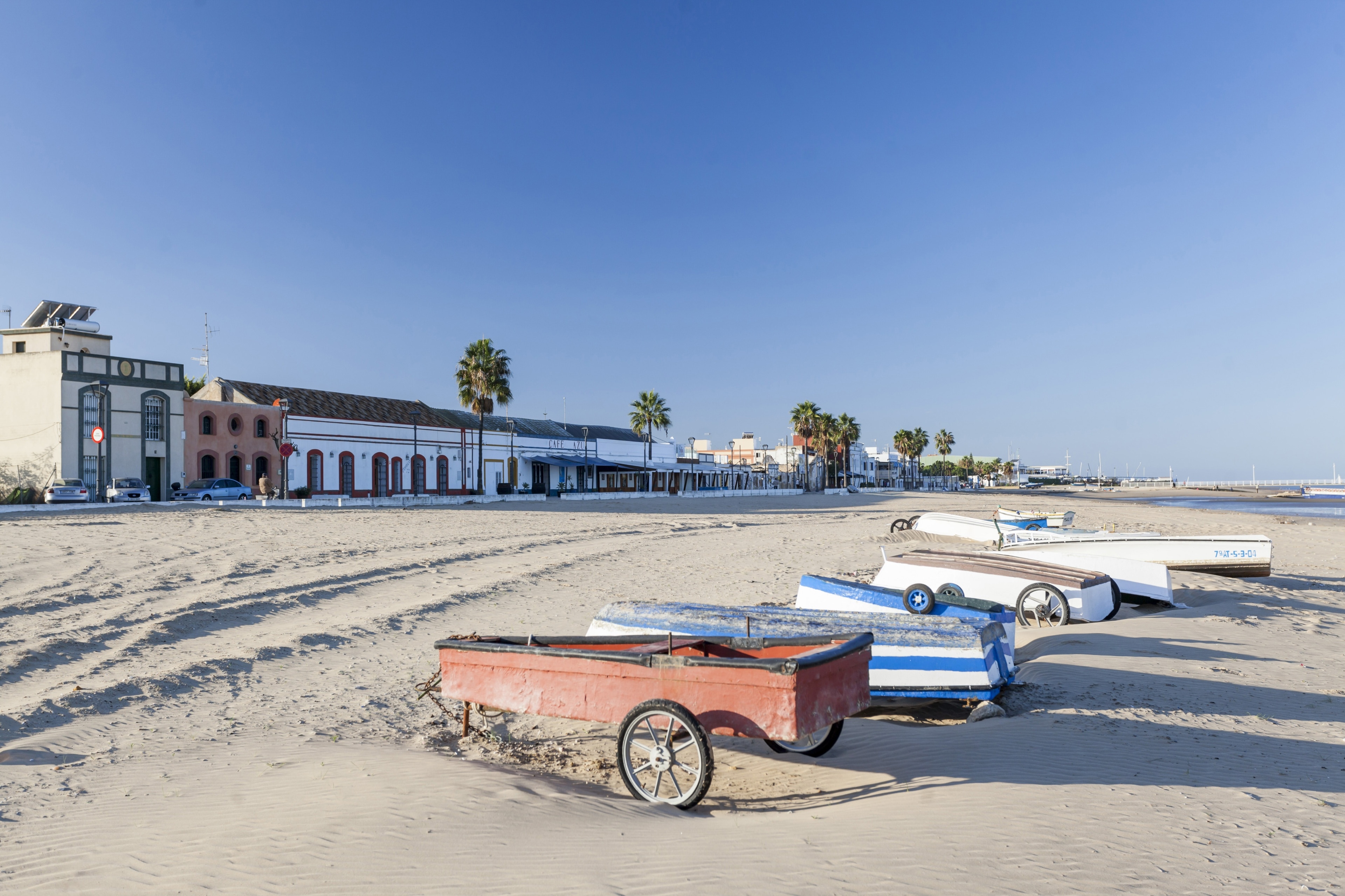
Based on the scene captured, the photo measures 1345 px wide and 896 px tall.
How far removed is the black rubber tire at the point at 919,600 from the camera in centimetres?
890

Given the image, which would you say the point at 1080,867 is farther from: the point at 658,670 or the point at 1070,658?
the point at 1070,658

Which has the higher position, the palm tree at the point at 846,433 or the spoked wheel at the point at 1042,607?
the palm tree at the point at 846,433

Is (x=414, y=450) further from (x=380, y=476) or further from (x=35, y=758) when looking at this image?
(x=35, y=758)

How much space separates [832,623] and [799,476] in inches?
3609

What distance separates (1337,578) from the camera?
55.5 feet

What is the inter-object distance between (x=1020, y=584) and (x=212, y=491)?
127 ft

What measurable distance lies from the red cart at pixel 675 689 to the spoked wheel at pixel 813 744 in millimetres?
10

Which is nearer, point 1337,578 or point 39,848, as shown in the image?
Answer: point 39,848

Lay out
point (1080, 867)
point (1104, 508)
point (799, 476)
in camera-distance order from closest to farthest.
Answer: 1. point (1080, 867)
2. point (1104, 508)
3. point (799, 476)

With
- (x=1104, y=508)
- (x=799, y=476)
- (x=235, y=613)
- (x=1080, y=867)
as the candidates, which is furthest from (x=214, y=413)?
(x=799, y=476)

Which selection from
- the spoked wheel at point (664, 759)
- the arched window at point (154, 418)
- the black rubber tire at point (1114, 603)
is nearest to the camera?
the spoked wheel at point (664, 759)

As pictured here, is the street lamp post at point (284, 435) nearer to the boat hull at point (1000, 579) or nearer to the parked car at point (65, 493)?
the parked car at point (65, 493)

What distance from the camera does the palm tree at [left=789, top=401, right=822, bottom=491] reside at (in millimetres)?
82562

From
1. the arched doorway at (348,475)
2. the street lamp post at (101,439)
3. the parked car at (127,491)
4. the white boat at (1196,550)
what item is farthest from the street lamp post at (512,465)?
the white boat at (1196,550)
